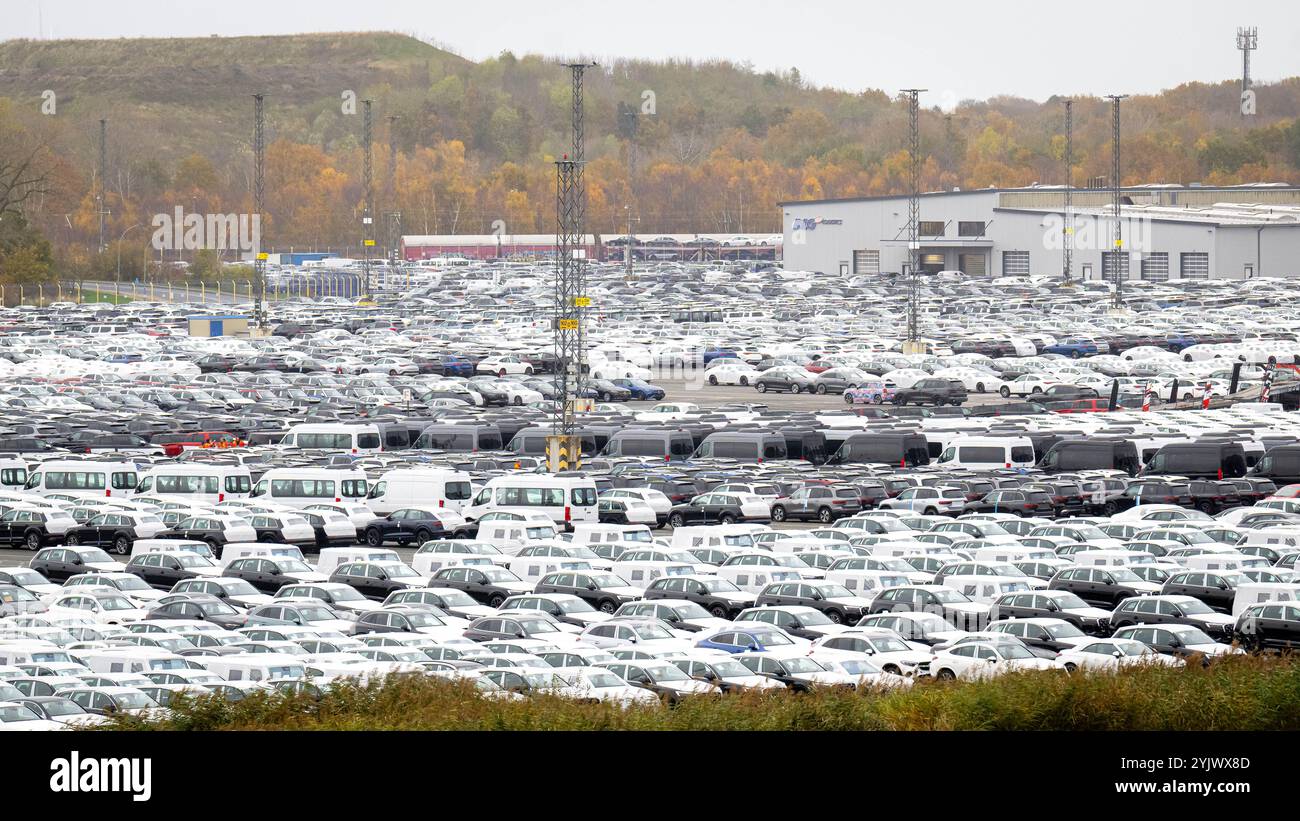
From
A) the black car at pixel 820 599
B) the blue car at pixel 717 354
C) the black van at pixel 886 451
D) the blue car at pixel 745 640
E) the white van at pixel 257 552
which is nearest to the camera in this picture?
the blue car at pixel 745 640

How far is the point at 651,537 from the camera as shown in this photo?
2669cm

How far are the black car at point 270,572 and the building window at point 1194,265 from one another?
7342 cm

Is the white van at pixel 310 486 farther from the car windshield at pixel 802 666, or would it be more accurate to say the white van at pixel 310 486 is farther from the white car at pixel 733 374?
the white car at pixel 733 374

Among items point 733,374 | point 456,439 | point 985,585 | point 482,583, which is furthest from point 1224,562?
point 733,374

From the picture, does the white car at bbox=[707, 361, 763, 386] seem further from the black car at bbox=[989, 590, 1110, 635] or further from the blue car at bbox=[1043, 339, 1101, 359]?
the black car at bbox=[989, 590, 1110, 635]

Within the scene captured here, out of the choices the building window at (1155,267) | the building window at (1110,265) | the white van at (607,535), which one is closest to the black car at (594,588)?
the white van at (607,535)

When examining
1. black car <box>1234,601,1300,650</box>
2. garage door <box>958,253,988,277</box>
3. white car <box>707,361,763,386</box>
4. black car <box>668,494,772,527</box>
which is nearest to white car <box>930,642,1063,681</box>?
black car <box>1234,601,1300,650</box>

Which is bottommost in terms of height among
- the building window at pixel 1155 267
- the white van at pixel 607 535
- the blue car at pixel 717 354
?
the white van at pixel 607 535

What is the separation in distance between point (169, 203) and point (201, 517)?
113892mm

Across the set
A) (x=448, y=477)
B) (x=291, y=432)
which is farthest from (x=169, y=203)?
(x=448, y=477)

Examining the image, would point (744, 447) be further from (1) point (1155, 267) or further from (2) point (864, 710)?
(1) point (1155, 267)

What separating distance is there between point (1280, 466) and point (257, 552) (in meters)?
19.6

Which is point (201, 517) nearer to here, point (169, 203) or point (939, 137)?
point (169, 203)

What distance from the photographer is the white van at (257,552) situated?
24266mm
